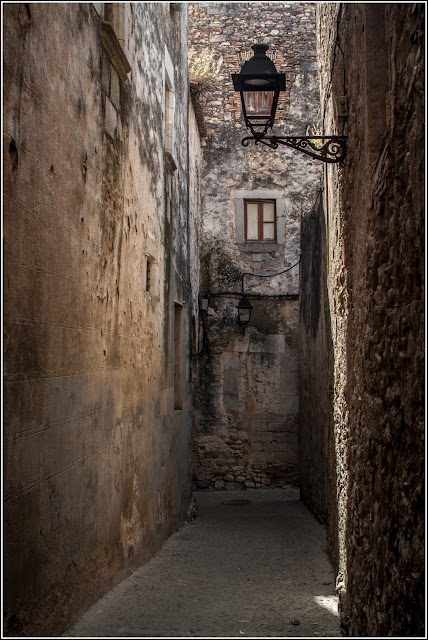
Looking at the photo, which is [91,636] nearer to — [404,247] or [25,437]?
[25,437]

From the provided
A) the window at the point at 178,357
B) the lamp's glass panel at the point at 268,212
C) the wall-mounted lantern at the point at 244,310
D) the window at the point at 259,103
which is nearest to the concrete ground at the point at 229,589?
the window at the point at 178,357

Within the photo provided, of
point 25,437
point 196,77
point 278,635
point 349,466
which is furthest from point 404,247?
point 196,77

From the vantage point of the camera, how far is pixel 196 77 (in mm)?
12297

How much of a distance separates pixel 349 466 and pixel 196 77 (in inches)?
386

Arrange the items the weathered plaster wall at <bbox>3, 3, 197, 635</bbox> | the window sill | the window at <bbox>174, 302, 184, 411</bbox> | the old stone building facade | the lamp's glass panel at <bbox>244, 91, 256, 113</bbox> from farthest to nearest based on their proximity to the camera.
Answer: the window sill, the window at <bbox>174, 302, 184, 411</bbox>, the lamp's glass panel at <bbox>244, 91, 256, 113</bbox>, the weathered plaster wall at <bbox>3, 3, 197, 635</bbox>, the old stone building facade

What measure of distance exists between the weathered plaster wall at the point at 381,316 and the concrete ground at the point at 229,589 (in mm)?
471

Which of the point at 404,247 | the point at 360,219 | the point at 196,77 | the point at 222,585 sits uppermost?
the point at 196,77

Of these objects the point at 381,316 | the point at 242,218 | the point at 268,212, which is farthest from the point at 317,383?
the point at 268,212

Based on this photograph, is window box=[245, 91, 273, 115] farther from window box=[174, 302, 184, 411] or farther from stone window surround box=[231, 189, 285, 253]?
stone window surround box=[231, 189, 285, 253]

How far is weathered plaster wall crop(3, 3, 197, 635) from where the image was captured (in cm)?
294

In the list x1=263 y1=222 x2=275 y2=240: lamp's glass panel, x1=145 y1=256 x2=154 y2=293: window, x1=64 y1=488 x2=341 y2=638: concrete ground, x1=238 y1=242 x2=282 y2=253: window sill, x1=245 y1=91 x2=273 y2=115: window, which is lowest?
x1=64 y1=488 x2=341 y2=638: concrete ground

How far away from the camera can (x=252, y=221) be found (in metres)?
12.7

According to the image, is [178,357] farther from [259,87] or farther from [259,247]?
[259,87]

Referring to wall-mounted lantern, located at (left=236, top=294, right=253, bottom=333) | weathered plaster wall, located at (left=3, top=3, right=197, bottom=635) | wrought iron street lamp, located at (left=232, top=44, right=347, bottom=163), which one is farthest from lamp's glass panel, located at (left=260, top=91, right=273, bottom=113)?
wall-mounted lantern, located at (left=236, top=294, right=253, bottom=333)
